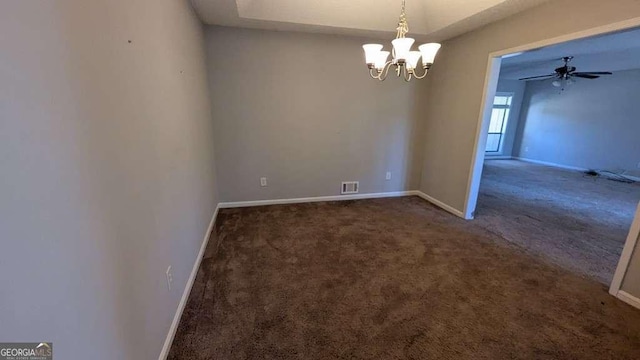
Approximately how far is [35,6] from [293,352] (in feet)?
6.02

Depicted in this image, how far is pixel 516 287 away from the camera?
7.22ft

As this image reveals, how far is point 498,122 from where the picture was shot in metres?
8.73

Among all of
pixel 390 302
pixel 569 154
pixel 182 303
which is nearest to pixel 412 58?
pixel 390 302

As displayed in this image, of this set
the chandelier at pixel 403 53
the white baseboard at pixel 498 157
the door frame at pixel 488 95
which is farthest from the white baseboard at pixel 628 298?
the white baseboard at pixel 498 157

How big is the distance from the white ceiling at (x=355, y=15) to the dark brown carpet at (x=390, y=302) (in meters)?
2.41

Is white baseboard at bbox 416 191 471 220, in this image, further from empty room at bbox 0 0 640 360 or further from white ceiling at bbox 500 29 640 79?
white ceiling at bbox 500 29 640 79

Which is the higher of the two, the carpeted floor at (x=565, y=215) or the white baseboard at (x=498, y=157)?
the white baseboard at (x=498, y=157)

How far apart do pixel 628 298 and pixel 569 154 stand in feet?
23.0

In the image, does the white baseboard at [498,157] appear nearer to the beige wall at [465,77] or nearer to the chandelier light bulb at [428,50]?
the beige wall at [465,77]

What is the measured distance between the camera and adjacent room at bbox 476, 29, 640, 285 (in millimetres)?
3096

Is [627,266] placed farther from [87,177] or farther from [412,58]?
[87,177]

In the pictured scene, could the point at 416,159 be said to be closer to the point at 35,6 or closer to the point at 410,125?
the point at 410,125

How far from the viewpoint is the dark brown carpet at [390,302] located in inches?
64.4

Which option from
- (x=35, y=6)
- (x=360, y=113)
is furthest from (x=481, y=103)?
(x=35, y=6)
